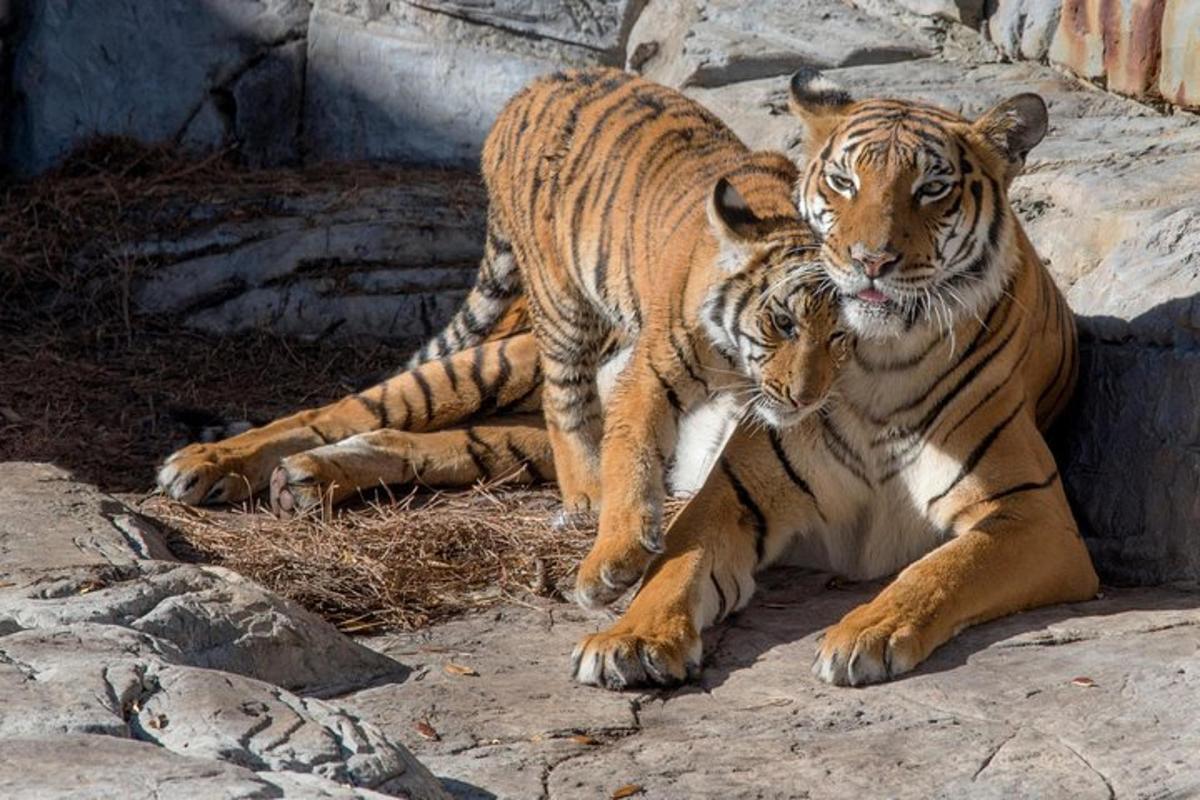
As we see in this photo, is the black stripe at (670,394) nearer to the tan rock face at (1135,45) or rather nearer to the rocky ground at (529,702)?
the rocky ground at (529,702)

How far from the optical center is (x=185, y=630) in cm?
333

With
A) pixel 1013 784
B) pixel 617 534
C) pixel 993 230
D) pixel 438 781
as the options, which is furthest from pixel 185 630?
pixel 993 230

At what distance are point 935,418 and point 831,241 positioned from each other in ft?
1.52

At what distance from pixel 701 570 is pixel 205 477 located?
5.08 feet

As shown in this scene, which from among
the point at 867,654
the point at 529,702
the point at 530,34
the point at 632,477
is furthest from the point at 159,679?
the point at 530,34

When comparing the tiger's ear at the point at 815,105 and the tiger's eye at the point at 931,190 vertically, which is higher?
the tiger's ear at the point at 815,105

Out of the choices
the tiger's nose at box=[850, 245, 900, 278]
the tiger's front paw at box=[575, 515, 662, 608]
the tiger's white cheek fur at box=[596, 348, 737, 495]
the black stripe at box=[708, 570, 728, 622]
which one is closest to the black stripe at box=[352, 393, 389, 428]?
the tiger's white cheek fur at box=[596, 348, 737, 495]

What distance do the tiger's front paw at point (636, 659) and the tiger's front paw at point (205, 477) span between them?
62.8 inches

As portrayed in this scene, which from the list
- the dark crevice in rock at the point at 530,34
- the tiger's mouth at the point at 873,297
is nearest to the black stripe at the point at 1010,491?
the tiger's mouth at the point at 873,297

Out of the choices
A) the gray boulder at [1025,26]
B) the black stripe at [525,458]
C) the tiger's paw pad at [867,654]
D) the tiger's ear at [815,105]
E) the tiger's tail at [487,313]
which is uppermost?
the tiger's ear at [815,105]

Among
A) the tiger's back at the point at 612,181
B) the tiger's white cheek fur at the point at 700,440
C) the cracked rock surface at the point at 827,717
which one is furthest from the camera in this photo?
the tiger's back at the point at 612,181

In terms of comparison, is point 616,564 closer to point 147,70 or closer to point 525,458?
point 525,458

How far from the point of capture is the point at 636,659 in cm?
354

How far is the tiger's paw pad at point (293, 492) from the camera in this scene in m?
4.84
